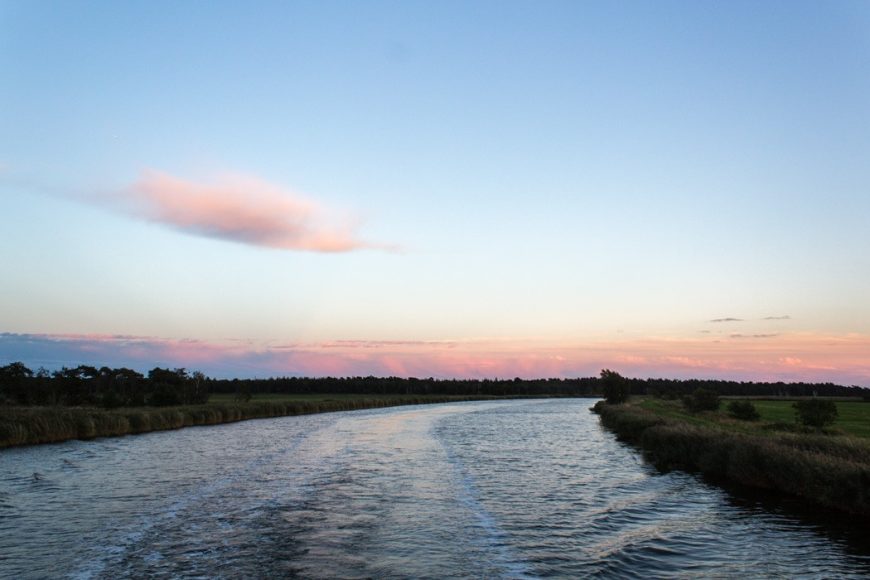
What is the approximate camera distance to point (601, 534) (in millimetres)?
15617

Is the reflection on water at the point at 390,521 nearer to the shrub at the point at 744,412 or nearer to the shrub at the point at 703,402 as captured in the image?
the shrub at the point at 744,412

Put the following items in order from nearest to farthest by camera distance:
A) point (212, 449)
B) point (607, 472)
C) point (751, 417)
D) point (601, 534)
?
point (601, 534)
point (607, 472)
point (212, 449)
point (751, 417)

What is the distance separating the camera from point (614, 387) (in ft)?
318

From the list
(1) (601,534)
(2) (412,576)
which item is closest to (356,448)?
(1) (601,534)

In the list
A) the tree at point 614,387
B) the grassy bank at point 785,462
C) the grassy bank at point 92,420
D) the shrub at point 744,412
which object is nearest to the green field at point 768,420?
the shrub at point 744,412

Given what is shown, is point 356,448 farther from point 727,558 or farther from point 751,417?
point 751,417

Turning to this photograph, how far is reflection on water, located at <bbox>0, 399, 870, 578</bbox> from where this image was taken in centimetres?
1259

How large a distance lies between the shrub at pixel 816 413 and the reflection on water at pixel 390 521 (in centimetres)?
1524

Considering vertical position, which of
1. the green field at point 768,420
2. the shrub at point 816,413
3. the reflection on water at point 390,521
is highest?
the shrub at point 816,413

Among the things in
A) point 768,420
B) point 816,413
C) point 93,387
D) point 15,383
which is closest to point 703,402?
point 768,420

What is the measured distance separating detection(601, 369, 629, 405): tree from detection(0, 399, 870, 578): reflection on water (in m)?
68.5

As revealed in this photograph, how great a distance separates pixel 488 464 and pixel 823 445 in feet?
46.5

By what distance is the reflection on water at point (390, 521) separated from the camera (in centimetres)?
1259

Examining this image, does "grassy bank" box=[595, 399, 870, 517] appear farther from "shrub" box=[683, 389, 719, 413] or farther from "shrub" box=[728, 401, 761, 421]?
"shrub" box=[683, 389, 719, 413]
